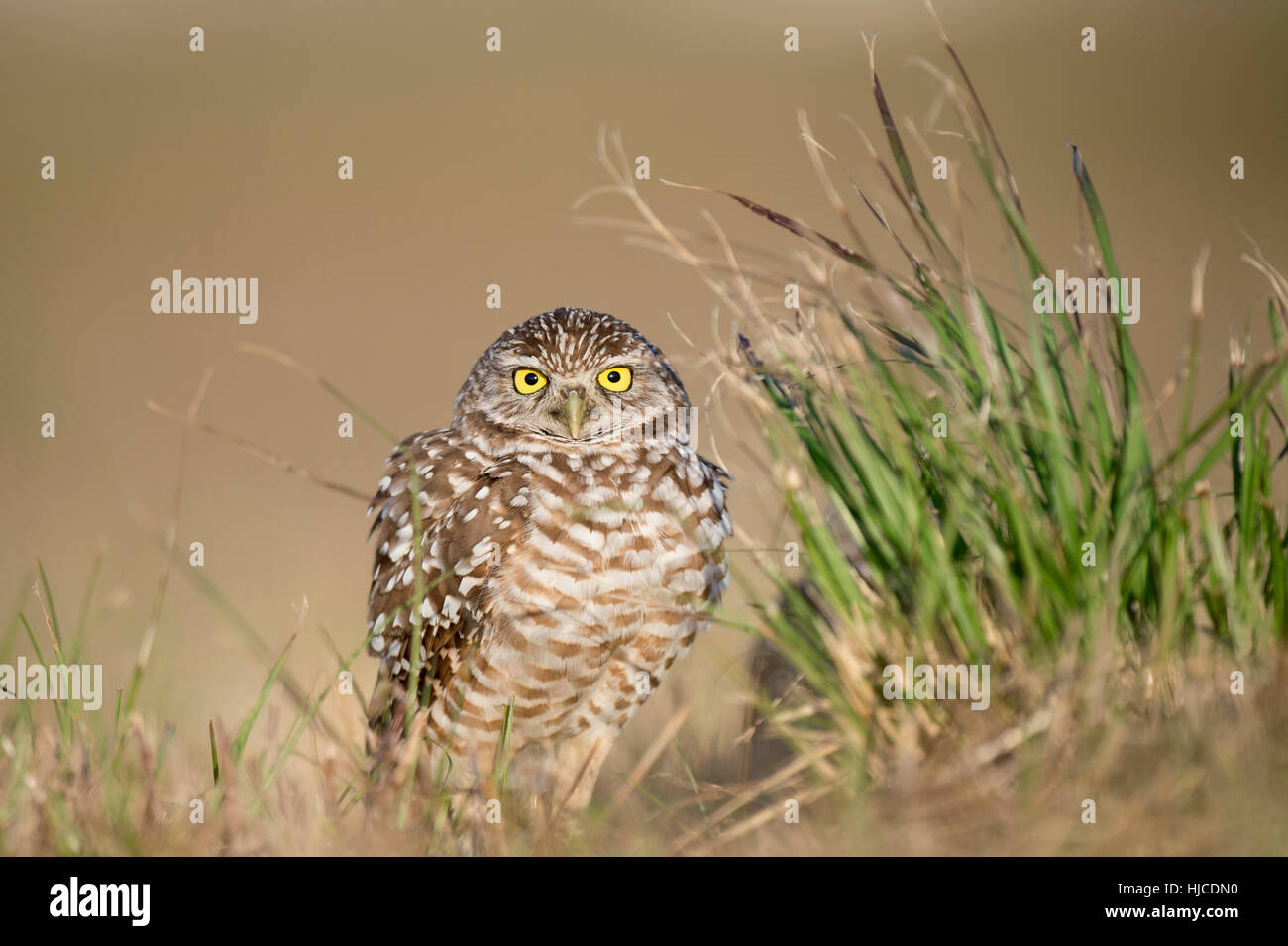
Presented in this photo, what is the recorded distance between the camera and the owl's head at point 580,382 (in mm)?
3461

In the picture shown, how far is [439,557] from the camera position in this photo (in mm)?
3303

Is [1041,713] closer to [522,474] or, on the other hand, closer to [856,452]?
[856,452]

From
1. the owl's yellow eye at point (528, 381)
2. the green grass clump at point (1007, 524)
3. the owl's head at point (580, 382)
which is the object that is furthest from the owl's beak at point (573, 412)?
the green grass clump at point (1007, 524)

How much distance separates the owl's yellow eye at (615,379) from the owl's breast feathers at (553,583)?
192mm

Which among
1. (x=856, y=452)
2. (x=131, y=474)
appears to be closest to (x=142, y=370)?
(x=131, y=474)

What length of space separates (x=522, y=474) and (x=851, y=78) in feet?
42.1

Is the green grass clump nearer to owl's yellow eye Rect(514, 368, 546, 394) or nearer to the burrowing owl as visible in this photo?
the burrowing owl

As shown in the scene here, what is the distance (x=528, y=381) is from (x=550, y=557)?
2.13ft

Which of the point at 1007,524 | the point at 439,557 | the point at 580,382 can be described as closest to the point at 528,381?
the point at 580,382

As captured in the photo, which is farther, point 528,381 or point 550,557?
point 528,381

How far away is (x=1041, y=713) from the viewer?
82.4 inches

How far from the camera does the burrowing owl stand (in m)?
3.12

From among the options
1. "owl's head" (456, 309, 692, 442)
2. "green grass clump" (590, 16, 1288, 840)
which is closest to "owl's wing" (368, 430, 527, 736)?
"owl's head" (456, 309, 692, 442)

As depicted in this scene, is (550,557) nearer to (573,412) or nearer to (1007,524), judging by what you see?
(573,412)
